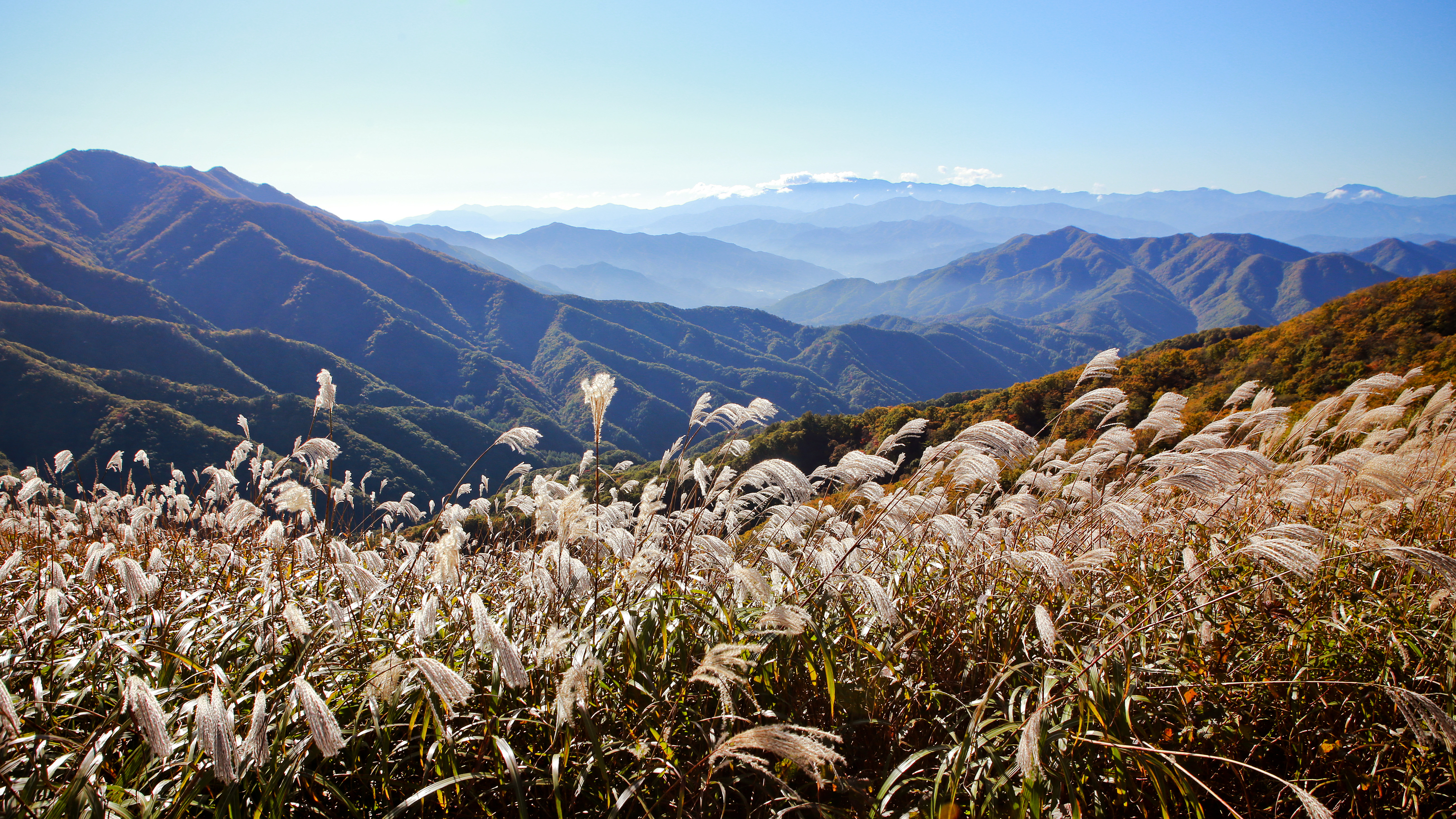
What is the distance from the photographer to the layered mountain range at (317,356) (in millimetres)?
61875

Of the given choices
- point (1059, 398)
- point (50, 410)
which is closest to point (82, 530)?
point (1059, 398)

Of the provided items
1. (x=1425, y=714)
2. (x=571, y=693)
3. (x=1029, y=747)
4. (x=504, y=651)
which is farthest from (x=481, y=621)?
(x=1425, y=714)

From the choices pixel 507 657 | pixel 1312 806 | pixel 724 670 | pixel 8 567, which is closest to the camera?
pixel 1312 806

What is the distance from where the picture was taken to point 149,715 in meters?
1.33

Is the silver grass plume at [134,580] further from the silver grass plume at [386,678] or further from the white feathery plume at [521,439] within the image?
the white feathery plume at [521,439]

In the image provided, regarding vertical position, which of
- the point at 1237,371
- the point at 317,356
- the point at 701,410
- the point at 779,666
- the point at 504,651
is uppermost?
the point at 701,410

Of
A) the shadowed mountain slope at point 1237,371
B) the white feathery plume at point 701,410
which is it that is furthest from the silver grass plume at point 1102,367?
the shadowed mountain slope at point 1237,371

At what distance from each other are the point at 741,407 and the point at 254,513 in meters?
3.46

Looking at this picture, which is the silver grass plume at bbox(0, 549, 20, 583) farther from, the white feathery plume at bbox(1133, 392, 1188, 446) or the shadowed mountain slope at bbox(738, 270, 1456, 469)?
the shadowed mountain slope at bbox(738, 270, 1456, 469)

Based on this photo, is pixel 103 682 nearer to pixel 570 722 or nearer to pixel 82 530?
pixel 570 722

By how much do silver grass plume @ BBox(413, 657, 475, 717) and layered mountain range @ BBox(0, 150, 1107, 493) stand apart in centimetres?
66

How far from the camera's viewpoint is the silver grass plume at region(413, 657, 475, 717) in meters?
1.31

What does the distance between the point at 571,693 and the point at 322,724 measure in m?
0.59

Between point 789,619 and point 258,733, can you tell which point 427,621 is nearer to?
point 258,733
